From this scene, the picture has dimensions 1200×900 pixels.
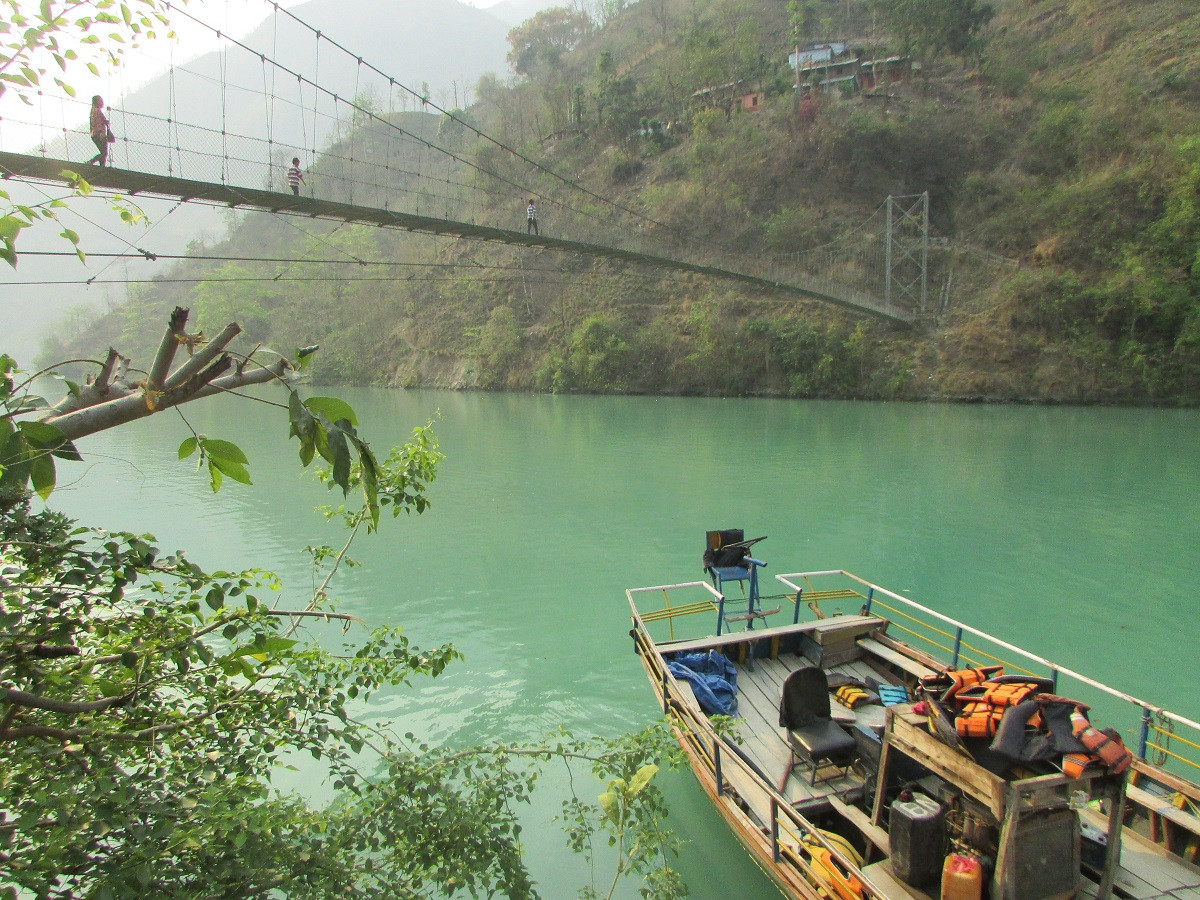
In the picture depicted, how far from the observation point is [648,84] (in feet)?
148

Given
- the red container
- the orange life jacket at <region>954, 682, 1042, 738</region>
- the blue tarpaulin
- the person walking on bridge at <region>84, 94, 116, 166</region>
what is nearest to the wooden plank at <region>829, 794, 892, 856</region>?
the red container

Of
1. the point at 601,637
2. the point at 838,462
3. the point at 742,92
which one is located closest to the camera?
the point at 601,637

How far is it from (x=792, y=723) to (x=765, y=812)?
47 cm

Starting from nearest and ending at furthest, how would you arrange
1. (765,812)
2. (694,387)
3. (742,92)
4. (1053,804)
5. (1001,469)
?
(1053,804) → (765,812) → (1001,469) → (694,387) → (742,92)

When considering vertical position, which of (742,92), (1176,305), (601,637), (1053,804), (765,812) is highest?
(742,92)

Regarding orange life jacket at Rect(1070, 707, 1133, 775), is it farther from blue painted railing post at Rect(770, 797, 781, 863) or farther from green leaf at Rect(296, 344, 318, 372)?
green leaf at Rect(296, 344, 318, 372)

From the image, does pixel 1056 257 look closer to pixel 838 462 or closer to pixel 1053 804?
pixel 838 462

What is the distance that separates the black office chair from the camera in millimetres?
3641

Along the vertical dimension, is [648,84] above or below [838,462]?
above

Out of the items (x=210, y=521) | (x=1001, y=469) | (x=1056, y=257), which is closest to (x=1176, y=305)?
(x=1056, y=257)

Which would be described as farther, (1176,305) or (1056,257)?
(1056,257)

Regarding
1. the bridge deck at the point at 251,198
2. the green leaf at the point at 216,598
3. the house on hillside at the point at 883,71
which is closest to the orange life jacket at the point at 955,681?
the green leaf at the point at 216,598

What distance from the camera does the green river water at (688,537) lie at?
19.5 ft

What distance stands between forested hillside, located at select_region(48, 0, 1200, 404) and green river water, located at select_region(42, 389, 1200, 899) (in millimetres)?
5160
